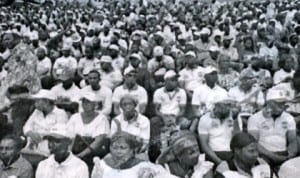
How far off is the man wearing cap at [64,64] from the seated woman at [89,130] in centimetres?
342

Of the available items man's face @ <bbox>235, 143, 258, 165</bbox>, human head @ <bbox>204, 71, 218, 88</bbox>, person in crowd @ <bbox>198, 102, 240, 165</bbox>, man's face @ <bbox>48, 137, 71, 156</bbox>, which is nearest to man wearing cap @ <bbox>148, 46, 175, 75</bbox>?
human head @ <bbox>204, 71, 218, 88</bbox>

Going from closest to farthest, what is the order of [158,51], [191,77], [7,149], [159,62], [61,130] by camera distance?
[7,149] < [61,130] < [191,77] < [159,62] < [158,51]

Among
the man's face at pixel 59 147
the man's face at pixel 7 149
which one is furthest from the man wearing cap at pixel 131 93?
the man's face at pixel 7 149

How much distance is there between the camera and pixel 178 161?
5.56 m

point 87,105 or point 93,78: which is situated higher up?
point 93,78

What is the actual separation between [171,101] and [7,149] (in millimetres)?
3636

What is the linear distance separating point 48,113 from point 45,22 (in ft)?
37.0

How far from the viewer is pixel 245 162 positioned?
525 cm

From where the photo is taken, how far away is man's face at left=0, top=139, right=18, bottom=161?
593 centimetres

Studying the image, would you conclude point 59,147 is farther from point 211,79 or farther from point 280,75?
point 280,75

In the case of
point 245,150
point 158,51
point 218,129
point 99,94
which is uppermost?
point 158,51

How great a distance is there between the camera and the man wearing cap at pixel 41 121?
25.0 ft

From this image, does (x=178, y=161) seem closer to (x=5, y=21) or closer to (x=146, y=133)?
(x=146, y=133)

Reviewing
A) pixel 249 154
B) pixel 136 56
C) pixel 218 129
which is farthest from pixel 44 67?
pixel 249 154
